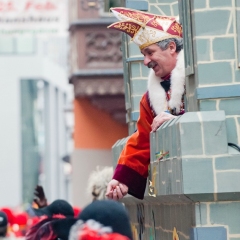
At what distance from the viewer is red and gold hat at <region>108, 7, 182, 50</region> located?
7840mm

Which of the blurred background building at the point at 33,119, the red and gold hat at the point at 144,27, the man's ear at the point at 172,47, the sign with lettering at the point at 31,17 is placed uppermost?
the sign with lettering at the point at 31,17

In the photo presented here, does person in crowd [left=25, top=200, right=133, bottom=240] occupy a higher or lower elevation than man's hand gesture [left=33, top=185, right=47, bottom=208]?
higher

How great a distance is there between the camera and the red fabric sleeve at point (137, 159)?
7910 millimetres

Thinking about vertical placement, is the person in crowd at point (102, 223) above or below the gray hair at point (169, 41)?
below

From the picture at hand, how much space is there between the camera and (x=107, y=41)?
737 inches

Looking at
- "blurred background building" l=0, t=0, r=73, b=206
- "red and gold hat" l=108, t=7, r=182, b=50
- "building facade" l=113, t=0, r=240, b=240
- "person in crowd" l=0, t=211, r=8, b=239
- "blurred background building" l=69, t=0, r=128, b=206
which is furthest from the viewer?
"blurred background building" l=0, t=0, r=73, b=206

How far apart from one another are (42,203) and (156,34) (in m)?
5.85

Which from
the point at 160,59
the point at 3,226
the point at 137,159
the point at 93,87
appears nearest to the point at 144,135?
the point at 137,159

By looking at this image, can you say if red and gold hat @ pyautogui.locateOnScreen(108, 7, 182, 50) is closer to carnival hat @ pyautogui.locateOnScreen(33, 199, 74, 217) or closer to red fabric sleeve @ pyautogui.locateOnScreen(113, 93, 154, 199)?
red fabric sleeve @ pyautogui.locateOnScreen(113, 93, 154, 199)

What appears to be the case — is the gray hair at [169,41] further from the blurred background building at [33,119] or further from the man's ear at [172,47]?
the blurred background building at [33,119]

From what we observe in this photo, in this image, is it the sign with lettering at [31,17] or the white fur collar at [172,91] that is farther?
the sign with lettering at [31,17]

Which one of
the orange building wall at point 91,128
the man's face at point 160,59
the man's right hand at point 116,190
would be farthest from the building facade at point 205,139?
the orange building wall at point 91,128

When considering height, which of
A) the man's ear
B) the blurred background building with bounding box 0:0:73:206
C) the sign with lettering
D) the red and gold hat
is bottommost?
the blurred background building with bounding box 0:0:73:206

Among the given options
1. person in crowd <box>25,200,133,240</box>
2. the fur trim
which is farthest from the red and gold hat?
the fur trim
